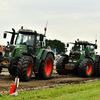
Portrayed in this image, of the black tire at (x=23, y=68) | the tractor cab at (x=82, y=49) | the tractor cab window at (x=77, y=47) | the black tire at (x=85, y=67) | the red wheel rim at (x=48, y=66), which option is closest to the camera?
the black tire at (x=23, y=68)

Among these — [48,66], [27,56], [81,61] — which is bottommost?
[48,66]

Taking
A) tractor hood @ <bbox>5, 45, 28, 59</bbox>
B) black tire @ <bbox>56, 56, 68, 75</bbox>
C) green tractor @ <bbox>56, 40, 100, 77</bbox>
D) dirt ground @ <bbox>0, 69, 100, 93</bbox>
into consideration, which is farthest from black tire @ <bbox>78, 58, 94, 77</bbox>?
tractor hood @ <bbox>5, 45, 28, 59</bbox>

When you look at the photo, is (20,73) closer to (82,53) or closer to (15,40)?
(15,40)

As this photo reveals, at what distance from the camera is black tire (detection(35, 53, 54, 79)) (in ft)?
41.0

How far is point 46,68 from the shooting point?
43.5ft

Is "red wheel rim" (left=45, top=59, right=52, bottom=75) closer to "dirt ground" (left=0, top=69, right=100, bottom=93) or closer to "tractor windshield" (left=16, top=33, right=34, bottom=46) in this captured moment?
"dirt ground" (left=0, top=69, right=100, bottom=93)

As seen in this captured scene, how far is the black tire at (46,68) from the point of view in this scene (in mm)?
12493

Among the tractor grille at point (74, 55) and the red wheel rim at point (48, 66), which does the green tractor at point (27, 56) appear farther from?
the tractor grille at point (74, 55)

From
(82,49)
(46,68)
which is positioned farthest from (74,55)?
(46,68)

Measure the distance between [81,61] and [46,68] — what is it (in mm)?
3140

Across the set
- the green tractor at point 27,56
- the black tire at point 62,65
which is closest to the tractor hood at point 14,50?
the green tractor at point 27,56

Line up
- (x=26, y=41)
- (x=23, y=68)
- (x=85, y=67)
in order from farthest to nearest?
(x=85, y=67), (x=26, y=41), (x=23, y=68)

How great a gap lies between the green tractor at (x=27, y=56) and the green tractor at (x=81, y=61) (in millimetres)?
2538

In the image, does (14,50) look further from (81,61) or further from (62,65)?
(81,61)
